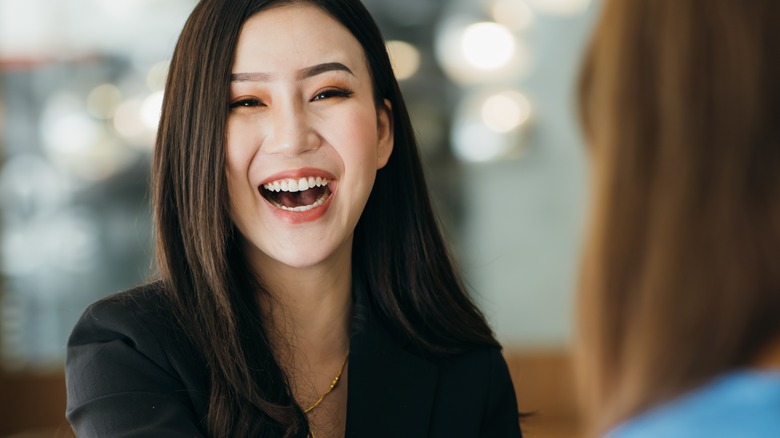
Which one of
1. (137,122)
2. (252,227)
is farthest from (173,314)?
(137,122)

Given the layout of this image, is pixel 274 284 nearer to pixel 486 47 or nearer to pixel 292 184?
pixel 292 184

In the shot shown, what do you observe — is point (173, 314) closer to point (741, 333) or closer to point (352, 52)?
point (352, 52)

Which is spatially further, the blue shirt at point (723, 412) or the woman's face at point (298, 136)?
the woman's face at point (298, 136)

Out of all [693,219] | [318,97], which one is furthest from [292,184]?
[693,219]

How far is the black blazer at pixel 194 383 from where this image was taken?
146 cm

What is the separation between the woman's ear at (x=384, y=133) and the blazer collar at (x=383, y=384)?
0.82ft

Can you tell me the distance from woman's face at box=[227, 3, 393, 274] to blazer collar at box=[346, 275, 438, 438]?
0.51ft

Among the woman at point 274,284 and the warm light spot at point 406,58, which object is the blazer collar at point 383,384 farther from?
the warm light spot at point 406,58

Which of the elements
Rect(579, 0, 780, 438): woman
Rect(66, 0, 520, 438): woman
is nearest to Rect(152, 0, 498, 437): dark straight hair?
Rect(66, 0, 520, 438): woman

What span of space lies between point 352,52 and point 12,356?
13.2 ft

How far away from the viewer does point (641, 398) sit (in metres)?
0.83

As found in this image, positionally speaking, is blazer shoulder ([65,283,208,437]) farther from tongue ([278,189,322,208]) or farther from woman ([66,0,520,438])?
tongue ([278,189,322,208])

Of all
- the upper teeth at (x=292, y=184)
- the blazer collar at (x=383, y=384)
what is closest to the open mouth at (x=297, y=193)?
the upper teeth at (x=292, y=184)

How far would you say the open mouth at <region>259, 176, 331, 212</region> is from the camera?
163 centimetres
